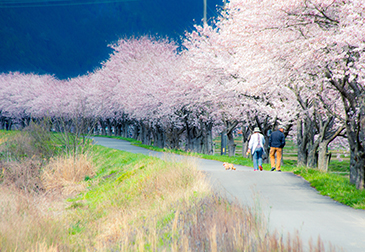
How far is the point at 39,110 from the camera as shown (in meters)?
70.1

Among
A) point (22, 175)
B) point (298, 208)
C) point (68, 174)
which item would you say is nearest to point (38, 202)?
point (22, 175)

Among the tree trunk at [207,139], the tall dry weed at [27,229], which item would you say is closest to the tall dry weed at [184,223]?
the tall dry weed at [27,229]

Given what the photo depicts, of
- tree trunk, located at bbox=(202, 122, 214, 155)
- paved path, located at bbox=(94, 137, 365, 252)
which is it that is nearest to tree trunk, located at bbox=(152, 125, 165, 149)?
tree trunk, located at bbox=(202, 122, 214, 155)

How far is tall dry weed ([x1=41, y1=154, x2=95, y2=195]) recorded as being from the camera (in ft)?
52.0

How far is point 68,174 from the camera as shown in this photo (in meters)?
16.7

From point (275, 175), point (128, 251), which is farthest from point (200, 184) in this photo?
point (275, 175)

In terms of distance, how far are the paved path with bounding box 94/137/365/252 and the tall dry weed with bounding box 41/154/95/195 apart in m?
7.04

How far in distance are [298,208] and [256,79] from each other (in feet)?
16.2

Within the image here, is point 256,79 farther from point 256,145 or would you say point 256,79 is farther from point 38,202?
point 38,202

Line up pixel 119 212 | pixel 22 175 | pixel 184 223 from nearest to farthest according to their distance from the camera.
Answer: pixel 184 223 < pixel 119 212 < pixel 22 175

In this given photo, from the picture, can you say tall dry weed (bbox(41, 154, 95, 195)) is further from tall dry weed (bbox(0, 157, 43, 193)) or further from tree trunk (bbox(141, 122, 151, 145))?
tree trunk (bbox(141, 122, 151, 145))

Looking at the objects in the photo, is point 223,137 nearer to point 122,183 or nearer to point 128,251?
point 122,183

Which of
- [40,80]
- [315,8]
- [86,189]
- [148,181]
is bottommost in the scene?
[86,189]

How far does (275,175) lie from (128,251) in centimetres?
880
